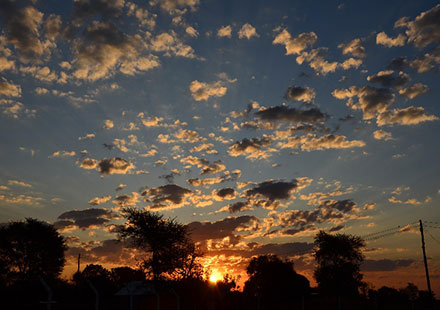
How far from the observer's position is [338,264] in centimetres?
7769

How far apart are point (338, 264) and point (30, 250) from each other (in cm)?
5588

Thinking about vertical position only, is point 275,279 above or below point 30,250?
A: below

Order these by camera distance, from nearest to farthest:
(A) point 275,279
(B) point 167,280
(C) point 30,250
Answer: (B) point 167,280 → (C) point 30,250 → (A) point 275,279

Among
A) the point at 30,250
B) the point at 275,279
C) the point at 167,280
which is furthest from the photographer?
the point at 275,279

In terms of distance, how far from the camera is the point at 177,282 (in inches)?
1574

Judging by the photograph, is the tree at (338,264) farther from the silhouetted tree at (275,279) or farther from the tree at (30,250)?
the tree at (30,250)

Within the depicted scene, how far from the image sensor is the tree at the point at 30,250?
58969mm

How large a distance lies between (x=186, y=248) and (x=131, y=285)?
7.64 m

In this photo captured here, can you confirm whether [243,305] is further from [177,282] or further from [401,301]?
[177,282]

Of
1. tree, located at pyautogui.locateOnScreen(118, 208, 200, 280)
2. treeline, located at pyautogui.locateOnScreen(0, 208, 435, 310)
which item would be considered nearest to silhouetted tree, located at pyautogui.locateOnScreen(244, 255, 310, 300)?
treeline, located at pyautogui.locateOnScreen(0, 208, 435, 310)

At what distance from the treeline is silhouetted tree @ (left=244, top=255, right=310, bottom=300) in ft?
0.61

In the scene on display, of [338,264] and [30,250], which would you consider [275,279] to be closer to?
[338,264]

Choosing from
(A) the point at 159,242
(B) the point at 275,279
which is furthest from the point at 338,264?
(A) the point at 159,242

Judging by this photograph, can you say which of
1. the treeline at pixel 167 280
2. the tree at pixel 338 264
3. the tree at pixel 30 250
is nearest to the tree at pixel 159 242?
the treeline at pixel 167 280
